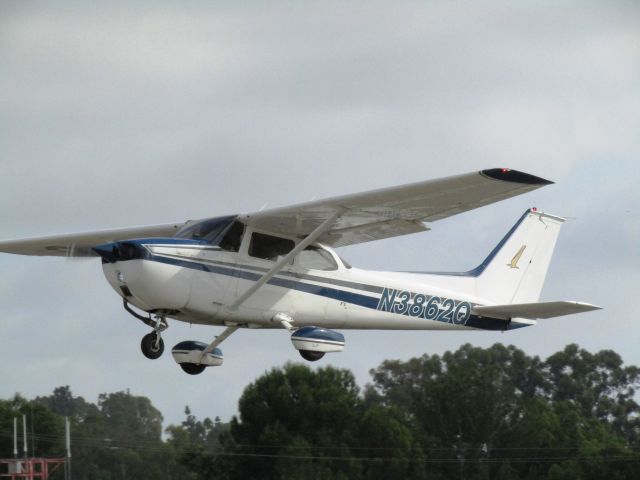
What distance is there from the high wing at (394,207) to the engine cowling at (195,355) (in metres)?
2.23

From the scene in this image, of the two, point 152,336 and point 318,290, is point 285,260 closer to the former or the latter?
point 318,290

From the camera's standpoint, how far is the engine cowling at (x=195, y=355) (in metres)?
17.9

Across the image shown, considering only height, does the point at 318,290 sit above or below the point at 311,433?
below

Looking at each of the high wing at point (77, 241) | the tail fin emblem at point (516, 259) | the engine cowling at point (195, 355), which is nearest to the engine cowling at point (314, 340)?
the engine cowling at point (195, 355)

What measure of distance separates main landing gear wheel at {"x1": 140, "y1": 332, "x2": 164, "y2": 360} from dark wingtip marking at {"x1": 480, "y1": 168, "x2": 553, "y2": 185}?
526 centimetres

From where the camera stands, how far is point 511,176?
571 inches

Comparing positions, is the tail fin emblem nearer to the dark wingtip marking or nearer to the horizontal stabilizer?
the horizontal stabilizer

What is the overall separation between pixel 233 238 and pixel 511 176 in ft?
13.9

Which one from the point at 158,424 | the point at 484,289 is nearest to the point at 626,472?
the point at 484,289

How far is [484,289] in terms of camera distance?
19672 mm

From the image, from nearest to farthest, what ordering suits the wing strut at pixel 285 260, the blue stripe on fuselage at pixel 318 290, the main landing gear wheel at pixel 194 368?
1. the blue stripe on fuselage at pixel 318 290
2. the wing strut at pixel 285 260
3. the main landing gear wheel at pixel 194 368

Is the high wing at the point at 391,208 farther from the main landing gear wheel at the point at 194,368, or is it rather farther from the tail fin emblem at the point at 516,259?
the tail fin emblem at the point at 516,259

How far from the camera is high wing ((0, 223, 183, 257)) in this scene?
19125 mm

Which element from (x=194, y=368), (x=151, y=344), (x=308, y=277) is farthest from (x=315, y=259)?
(x=151, y=344)
